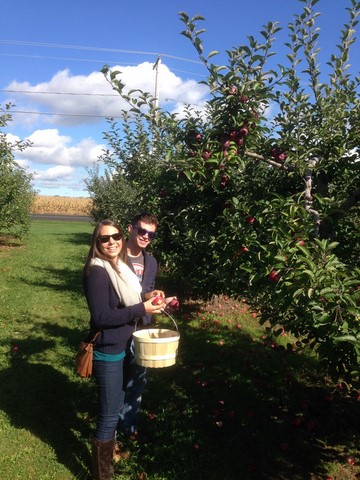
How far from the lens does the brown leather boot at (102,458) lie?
283 centimetres

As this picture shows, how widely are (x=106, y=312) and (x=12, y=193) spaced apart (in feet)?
44.0

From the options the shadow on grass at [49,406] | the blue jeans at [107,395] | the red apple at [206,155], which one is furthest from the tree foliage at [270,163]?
the shadow on grass at [49,406]

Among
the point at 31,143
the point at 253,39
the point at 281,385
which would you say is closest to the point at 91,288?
the point at 253,39

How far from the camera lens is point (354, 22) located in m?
2.79

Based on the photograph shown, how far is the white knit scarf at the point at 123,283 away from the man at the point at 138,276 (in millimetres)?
218

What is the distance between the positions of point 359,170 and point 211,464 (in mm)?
2534

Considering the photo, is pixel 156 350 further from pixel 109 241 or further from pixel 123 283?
pixel 109 241

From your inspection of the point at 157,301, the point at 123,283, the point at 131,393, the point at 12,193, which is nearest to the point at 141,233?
the point at 123,283

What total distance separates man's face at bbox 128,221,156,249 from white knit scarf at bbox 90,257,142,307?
0.38 meters

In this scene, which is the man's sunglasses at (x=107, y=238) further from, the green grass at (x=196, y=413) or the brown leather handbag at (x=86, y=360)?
the green grass at (x=196, y=413)

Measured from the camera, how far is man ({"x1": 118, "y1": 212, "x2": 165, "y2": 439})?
3.17 m

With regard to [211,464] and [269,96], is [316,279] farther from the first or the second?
[211,464]

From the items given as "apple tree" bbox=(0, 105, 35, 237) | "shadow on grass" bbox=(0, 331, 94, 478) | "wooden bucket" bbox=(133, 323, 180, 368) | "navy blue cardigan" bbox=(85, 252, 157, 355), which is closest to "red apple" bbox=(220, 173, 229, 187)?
"navy blue cardigan" bbox=(85, 252, 157, 355)

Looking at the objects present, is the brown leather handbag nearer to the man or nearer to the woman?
the woman
